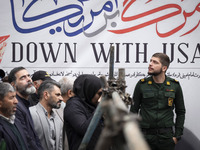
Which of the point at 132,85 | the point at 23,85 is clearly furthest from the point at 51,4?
the point at 23,85

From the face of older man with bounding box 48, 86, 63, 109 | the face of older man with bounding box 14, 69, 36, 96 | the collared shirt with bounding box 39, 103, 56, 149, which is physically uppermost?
the face of older man with bounding box 14, 69, 36, 96

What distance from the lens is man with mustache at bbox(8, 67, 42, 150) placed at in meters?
3.36

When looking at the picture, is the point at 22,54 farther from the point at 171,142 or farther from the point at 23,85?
the point at 171,142

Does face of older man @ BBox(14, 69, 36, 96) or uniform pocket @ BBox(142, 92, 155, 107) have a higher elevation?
face of older man @ BBox(14, 69, 36, 96)

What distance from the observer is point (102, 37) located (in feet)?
18.2

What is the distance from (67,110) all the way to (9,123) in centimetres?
52

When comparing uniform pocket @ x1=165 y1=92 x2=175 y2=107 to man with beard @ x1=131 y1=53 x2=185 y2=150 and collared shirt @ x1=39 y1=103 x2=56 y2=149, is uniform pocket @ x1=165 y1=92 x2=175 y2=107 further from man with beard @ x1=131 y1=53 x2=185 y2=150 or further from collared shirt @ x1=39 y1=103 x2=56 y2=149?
collared shirt @ x1=39 y1=103 x2=56 y2=149

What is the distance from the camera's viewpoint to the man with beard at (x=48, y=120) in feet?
12.2

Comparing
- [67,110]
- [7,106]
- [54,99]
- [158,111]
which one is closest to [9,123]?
[7,106]

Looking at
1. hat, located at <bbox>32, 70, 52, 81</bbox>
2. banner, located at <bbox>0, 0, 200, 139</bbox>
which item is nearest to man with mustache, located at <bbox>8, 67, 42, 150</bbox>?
hat, located at <bbox>32, 70, 52, 81</bbox>

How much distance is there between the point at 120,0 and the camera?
558 cm

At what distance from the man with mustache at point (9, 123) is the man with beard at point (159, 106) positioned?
2020 millimetres

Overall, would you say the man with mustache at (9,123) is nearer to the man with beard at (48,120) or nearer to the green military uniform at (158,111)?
the man with beard at (48,120)

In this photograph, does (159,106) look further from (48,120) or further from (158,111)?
(48,120)
